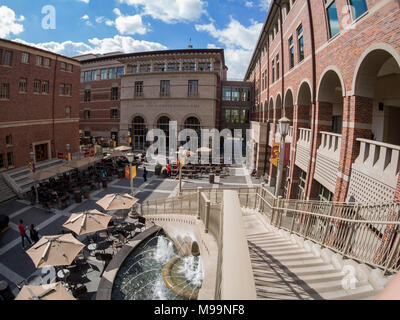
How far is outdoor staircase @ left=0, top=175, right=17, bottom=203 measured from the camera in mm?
17367

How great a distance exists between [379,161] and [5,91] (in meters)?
29.0

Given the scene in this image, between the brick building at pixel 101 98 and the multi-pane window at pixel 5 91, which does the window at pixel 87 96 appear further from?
the multi-pane window at pixel 5 91

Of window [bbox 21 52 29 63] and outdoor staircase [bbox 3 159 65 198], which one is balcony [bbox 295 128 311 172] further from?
window [bbox 21 52 29 63]

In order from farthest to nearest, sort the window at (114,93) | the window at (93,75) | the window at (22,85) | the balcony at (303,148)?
the window at (93,75) < the window at (114,93) < the window at (22,85) < the balcony at (303,148)

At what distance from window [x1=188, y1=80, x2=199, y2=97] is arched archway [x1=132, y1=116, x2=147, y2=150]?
997 centimetres

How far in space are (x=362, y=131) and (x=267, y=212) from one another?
489 centimetres

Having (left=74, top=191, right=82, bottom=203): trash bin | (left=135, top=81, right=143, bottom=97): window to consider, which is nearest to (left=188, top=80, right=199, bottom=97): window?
(left=135, top=81, right=143, bottom=97): window

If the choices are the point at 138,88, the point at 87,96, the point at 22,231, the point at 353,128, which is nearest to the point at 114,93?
the point at 87,96

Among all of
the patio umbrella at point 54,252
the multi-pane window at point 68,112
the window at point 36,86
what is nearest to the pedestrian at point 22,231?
the patio umbrella at point 54,252

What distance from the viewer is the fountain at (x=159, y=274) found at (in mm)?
9109

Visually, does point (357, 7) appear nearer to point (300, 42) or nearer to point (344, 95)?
point (344, 95)

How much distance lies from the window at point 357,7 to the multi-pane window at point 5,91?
27464 mm
